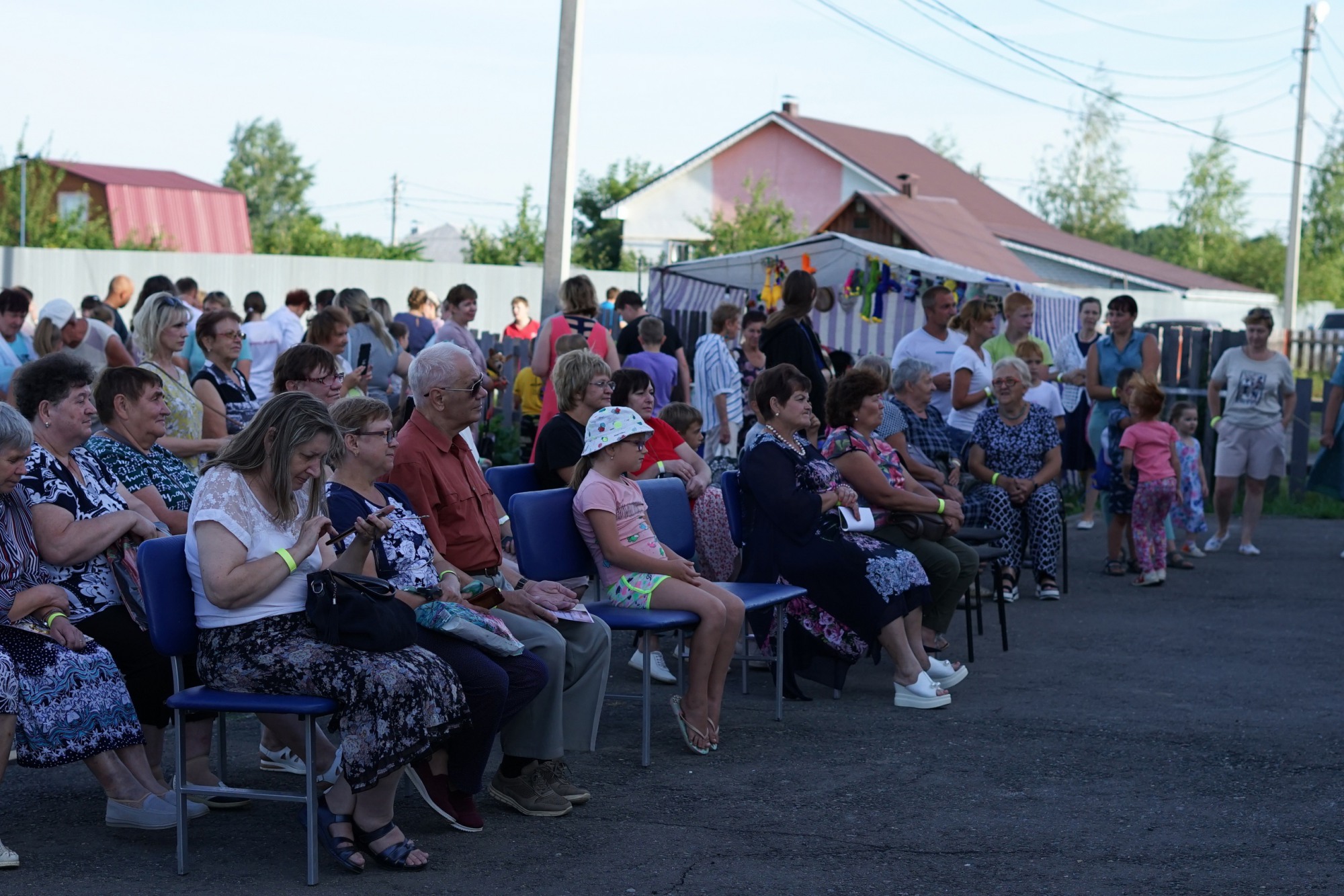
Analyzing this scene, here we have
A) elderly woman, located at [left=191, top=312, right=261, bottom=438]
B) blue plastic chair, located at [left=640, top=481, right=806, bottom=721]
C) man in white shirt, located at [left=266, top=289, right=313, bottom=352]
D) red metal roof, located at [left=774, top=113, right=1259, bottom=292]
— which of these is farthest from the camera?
red metal roof, located at [left=774, top=113, right=1259, bottom=292]

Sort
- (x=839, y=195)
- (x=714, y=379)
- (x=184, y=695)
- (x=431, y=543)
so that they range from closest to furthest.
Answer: (x=184, y=695) → (x=431, y=543) → (x=714, y=379) → (x=839, y=195)

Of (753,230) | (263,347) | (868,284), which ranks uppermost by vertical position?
(753,230)

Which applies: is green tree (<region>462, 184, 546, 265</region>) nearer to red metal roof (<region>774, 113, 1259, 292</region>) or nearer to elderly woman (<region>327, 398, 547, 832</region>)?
red metal roof (<region>774, 113, 1259, 292</region>)

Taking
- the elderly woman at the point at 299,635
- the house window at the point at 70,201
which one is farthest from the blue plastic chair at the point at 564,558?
the house window at the point at 70,201

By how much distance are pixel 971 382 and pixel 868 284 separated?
6103 millimetres

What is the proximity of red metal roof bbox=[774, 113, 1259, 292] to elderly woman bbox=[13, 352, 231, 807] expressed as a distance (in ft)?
116

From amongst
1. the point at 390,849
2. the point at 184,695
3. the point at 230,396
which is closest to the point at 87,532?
the point at 184,695

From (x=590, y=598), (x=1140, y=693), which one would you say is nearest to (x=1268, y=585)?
(x=1140, y=693)

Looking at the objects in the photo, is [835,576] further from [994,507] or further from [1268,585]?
[1268,585]

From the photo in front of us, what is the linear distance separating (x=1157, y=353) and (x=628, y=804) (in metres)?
7.03

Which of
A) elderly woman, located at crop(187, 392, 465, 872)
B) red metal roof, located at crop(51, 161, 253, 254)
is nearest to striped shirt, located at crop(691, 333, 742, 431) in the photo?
elderly woman, located at crop(187, 392, 465, 872)

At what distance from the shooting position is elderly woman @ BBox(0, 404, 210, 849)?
13.9ft

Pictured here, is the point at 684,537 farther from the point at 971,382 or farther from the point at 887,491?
the point at 971,382

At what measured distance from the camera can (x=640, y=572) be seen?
18.5 ft
